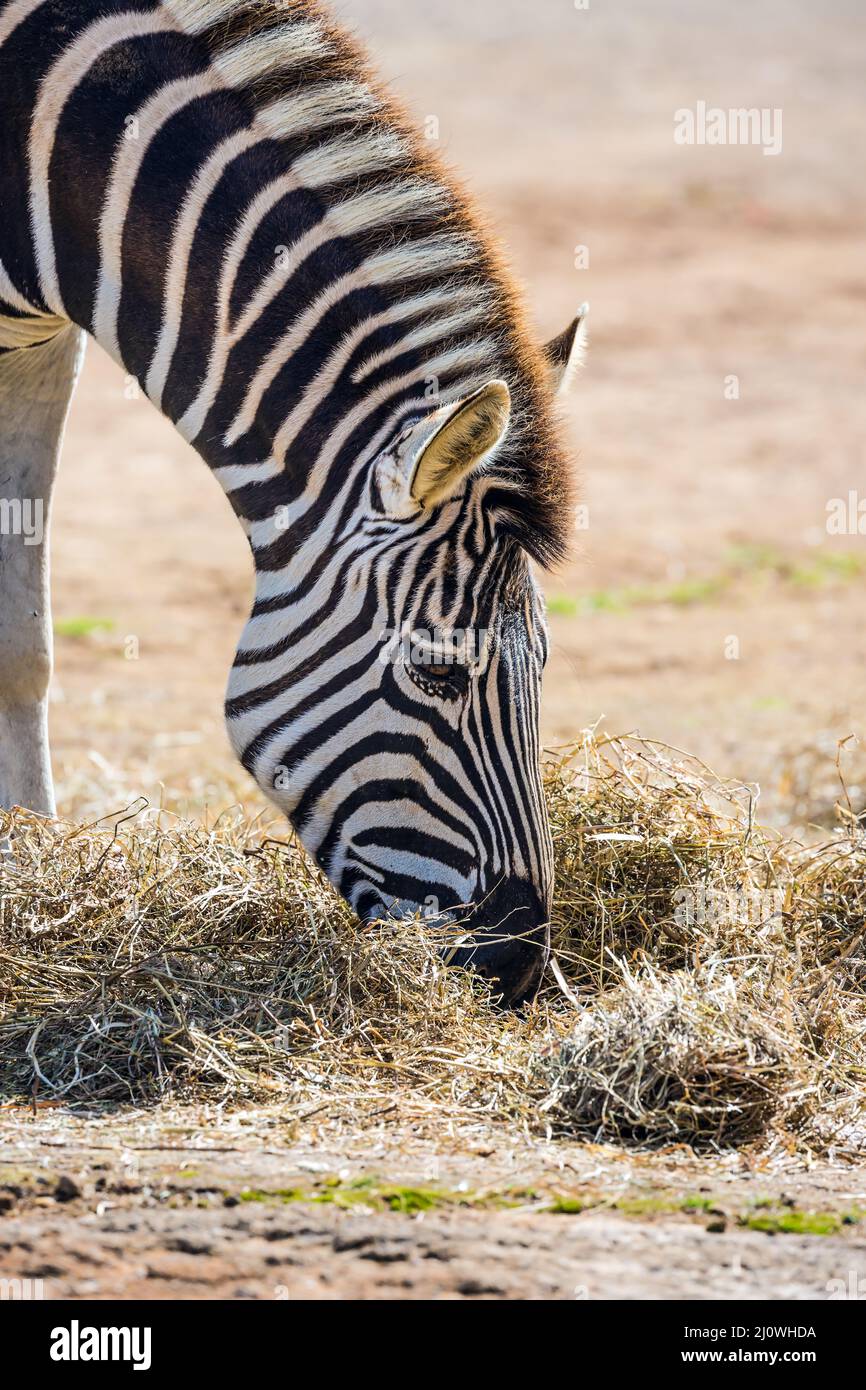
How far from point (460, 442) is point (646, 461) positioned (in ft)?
39.3

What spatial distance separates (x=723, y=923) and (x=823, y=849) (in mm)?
717

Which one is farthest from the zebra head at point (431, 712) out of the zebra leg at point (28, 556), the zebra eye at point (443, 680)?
the zebra leg at point (28, 556)

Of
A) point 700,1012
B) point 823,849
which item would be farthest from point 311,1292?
point 823,849

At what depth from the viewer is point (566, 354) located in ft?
14.8

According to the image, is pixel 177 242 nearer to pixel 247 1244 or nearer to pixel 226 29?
pixel 226 29

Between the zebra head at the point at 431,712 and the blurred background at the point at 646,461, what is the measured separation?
0.38 metres

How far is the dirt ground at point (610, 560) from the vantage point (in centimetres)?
299

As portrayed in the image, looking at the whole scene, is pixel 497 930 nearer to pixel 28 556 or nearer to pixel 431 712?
pixel 431 712

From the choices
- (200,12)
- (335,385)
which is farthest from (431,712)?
(200,12)

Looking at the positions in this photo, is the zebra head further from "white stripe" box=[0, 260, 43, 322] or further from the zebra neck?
"white stripe" box=[0, 260, 43, 322]

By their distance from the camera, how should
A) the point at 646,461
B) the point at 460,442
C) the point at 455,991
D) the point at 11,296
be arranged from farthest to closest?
the point at 646,461 → the point at 11,296 → the point at 455,991 → the point at 460,442

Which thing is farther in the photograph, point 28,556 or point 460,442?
point 28,556

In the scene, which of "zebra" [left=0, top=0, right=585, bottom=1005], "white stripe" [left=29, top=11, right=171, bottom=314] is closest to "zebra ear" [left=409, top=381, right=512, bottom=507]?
"zebra" [left=0, top=0, right=585, bottom=1005]

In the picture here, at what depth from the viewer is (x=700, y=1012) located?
12.3 ft
